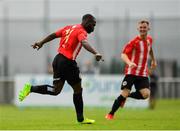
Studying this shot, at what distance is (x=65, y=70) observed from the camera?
15.3 metres

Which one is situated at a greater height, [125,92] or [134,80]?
[134,80]

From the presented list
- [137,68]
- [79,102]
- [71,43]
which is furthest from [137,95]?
[71,43]

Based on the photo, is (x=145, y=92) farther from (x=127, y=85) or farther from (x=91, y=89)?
(x=91, y=89)

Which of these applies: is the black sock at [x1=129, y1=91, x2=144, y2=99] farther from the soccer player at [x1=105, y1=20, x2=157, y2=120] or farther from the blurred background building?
the blurred background building

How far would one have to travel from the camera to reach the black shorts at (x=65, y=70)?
15305 mm

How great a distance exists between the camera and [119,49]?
111 feet

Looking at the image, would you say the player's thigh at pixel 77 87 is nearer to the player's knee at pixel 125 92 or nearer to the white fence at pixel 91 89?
the player's knee at pixel 125 92

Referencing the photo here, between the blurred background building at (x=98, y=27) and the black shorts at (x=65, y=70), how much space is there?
1776cm

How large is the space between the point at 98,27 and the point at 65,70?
1872 cm

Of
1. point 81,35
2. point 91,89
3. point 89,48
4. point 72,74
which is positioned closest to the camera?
point 89,48

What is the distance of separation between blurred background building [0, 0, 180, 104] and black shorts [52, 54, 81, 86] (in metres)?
17.8

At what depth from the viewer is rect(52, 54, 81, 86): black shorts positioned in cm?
1530

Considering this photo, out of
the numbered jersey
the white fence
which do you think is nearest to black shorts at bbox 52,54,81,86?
the numbered jersey

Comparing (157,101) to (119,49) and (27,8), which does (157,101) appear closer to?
(119,49)
